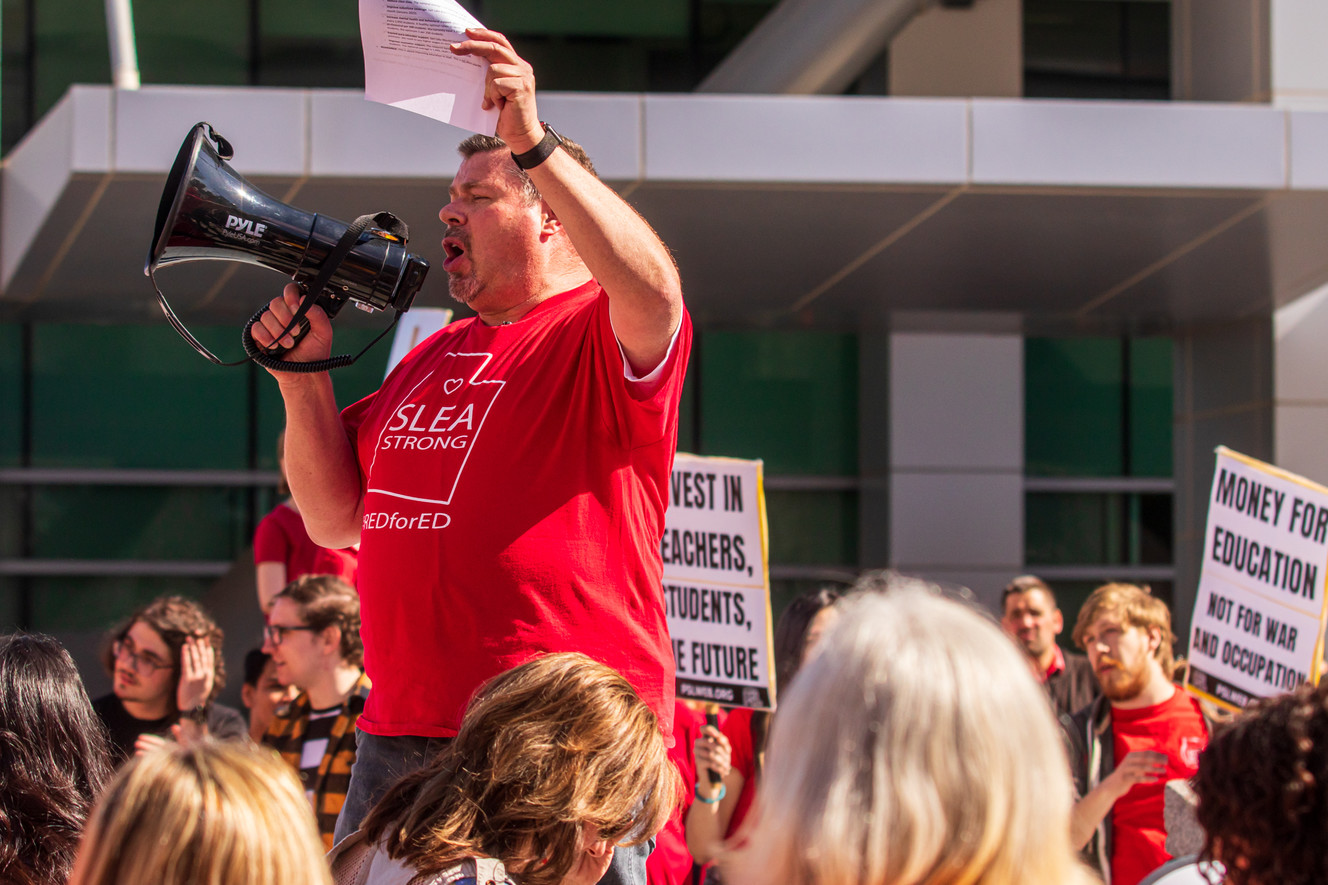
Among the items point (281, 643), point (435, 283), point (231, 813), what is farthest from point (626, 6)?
point (231, 813)

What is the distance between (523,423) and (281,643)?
2.59 m

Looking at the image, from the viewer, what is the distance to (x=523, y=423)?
2.32 meters

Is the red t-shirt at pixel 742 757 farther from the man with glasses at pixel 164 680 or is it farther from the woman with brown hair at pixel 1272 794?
the woman with brown hair at pixel 1272 794

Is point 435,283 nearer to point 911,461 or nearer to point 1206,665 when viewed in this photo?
point 911,461

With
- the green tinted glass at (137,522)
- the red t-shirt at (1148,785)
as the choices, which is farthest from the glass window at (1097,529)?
the red t-shirt at (1148,785)

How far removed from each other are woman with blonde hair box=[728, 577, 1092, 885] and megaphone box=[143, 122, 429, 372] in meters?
1.54

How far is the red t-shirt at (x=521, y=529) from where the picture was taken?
2.24 m

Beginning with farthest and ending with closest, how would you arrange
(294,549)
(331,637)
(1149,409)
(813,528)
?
(1149,409) → (813,528) → (294,549) → (331,637)

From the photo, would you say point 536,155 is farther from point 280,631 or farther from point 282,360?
point 280,631

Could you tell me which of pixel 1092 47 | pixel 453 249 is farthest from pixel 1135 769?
pixel 1092 47

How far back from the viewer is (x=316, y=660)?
182 inches

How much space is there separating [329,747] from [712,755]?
4.10ft

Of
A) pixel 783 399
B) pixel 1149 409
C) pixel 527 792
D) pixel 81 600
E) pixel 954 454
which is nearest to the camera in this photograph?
pixel 527 792

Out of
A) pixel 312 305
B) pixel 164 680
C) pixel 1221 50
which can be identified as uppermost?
pixel 1221 50
